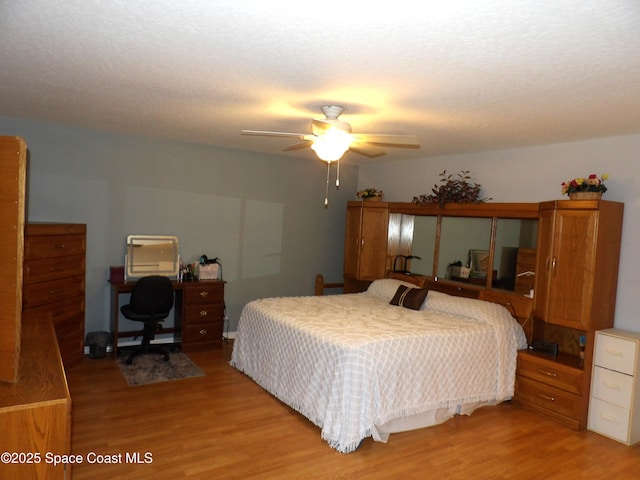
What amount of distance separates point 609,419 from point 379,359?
76.7 inches

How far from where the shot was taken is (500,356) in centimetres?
407

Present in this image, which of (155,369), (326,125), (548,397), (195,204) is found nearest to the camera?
(326,125)

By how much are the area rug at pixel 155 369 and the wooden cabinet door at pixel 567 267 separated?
10.7 ft

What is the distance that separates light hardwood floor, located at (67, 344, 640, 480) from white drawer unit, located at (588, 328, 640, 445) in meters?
0.12

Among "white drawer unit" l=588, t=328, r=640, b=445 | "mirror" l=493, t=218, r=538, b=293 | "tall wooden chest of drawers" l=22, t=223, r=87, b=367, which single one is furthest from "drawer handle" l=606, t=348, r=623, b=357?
"tall wooden chest of drawers" l=22, t=223, r=87, b=367

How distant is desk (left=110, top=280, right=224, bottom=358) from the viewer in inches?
205

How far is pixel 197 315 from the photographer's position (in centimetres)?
528

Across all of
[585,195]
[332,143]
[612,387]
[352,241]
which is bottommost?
[612,387]

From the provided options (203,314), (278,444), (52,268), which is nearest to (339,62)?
(278,444)

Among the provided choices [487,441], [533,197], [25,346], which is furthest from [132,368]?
[533,197]

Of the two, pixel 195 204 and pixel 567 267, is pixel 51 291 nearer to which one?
pixel 195 204

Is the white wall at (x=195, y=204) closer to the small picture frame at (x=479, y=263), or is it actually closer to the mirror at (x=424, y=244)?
the mirror at (x=424, y=244)

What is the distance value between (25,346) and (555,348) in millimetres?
4047

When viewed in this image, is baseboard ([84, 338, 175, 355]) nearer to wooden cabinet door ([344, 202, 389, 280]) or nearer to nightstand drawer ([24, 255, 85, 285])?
nightstand drawer ([24, 255, 85, 285])
